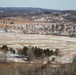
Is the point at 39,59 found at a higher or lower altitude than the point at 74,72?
lower

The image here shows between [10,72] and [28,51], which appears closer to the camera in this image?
[10,72]

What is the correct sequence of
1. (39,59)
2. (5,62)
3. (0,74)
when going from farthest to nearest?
1. (39,59)
2. (5,62)
3. (0,74)

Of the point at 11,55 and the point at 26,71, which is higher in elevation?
the point at 26,71

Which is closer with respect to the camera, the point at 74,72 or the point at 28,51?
the point at 74,72

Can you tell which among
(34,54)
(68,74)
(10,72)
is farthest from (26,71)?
(34,54)

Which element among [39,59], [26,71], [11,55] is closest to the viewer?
[26,71]

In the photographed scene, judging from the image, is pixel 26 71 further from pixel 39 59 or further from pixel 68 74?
pixel 39 59

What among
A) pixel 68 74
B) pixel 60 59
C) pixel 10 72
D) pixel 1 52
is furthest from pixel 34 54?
pixel 10 72

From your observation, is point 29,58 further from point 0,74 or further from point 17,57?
point 0,74

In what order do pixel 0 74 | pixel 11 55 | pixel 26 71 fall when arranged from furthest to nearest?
pixel 11 55, pixel 26 71, pixel 0 74
